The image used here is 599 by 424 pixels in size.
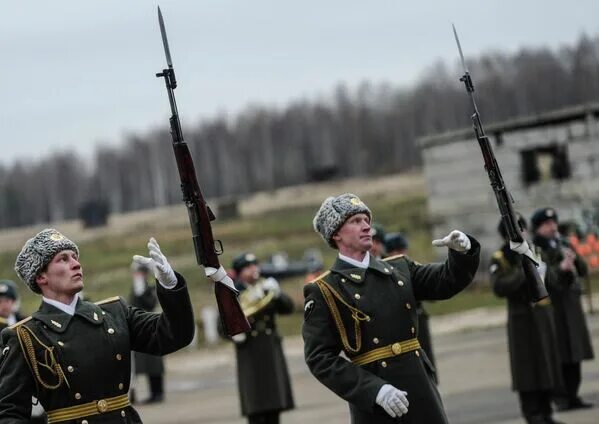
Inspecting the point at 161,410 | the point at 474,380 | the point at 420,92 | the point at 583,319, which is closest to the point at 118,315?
the point at 583,319

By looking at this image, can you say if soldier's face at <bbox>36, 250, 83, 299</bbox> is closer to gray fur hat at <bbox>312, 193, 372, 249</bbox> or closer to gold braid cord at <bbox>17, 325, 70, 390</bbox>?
gold braid cord at <bbox>17, 325, 70, 390</bbox>

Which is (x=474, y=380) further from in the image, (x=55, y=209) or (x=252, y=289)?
(x=55, y=209)

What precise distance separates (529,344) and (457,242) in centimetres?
528

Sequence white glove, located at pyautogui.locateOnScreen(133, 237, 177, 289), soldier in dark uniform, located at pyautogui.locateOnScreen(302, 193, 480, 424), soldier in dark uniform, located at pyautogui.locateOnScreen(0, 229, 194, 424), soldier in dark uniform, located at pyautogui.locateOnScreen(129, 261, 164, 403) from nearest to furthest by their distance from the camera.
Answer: white glove, located at pyautogui.locateOnScreen(133, 237, 177, 289) → soldier in dark uniform, located at pyautogui.locateOnScreen(0, 229, 194, 424) → soldier in dark uniform, located at pyautogui.locateOnScreen(302, 193, 480, 424) → soldier in dark uniform, located at pyautogui.locateOnScreen(129, 261, 164, 403)

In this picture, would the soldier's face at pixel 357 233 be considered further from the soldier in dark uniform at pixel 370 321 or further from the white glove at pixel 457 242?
the white glove at pixel 457 242

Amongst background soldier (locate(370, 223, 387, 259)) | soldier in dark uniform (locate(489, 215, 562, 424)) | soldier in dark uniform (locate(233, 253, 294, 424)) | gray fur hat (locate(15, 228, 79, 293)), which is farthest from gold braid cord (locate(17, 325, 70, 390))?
soldier in dark uniform (locate(233, 253, 294, 424))

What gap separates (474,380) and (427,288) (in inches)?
350

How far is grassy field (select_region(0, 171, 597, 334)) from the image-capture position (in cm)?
4419

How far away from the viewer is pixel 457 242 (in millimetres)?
6344

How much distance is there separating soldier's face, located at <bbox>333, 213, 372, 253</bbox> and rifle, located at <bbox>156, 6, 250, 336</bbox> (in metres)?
0.98

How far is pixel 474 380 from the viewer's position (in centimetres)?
1541

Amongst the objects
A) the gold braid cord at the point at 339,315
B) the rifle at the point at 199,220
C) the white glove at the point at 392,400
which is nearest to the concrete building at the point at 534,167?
the gold braid cord at the point at 339,315

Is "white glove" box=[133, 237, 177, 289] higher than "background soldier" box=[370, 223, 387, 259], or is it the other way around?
"white glove" box=[133, 237, 177, 289]

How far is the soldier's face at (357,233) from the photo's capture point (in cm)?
682
